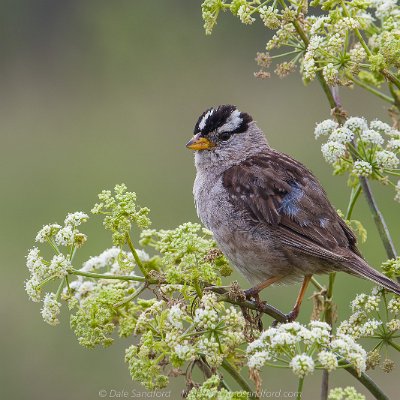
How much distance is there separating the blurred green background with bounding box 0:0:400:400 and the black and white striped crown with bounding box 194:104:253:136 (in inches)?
143

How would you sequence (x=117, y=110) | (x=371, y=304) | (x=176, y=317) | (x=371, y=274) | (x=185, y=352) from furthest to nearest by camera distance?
(x=117, y=110) → (x=371, y=274) → (x=371, y=304) → (x=176, y=317) → (x=185, y=352)

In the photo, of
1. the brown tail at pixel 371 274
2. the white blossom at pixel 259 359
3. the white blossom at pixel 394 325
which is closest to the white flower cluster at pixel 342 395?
the white blossom at pixel 259 359

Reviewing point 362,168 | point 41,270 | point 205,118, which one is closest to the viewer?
point 41,270

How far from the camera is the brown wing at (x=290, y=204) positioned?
3.82 m

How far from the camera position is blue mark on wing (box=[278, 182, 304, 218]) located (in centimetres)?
393

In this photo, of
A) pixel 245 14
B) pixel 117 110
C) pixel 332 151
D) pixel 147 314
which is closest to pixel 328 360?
pixel 147 314

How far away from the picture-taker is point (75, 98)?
13547mm

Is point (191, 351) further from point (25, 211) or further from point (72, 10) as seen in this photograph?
point (72, 10)

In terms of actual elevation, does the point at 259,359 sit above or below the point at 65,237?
below

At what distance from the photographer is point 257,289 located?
3.70m

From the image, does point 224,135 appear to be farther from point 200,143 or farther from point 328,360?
point 328,360

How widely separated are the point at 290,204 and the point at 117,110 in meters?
9.75

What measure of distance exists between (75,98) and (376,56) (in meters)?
10.7

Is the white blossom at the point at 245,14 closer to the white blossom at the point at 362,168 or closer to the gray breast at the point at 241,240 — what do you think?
the white blossom at the point at 362,168
